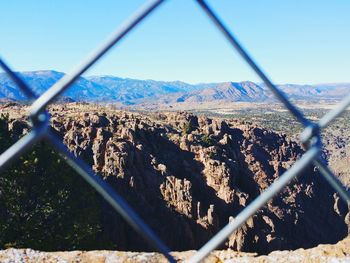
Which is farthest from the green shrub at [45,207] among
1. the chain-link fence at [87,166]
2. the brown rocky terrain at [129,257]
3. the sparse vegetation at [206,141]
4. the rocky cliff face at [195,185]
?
the sparse vegetation at [206,141]

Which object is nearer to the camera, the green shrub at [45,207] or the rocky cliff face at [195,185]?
the green shrub at [45,207]

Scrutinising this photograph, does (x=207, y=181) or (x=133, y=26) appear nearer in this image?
(x=133, y=26)

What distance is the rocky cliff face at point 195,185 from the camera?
2736 centimetres

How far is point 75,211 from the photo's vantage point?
1655 centimetres

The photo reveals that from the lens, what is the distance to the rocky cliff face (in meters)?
27.4

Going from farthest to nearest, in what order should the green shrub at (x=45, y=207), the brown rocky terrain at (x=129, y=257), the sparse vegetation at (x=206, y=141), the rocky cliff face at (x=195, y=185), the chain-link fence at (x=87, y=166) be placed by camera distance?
the sparse vegetation at (x=206, y=141) < the rocky cliff face at (x=195, y=185) < the green shrub at (x=45, y=207) < the brown rocky terrain at (x=129, y=257) < the chain-link fence at (x=87, y=166)

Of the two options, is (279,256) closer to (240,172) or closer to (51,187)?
(51,187)

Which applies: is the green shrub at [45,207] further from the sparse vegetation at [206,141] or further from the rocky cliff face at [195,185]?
the sparse vegetation at [206,141]

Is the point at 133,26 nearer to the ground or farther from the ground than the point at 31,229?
farther from the ground

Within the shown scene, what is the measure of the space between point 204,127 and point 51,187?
2898 centimetres

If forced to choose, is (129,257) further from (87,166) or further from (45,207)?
(45,207)

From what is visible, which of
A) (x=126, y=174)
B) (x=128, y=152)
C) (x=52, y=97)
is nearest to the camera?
(x=52, y=97)

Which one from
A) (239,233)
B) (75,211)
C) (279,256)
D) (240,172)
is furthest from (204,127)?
(279,256)

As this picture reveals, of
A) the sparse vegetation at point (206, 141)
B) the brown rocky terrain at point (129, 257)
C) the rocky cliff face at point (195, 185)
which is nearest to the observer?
the brown rocky terrain at point (129, 257)
